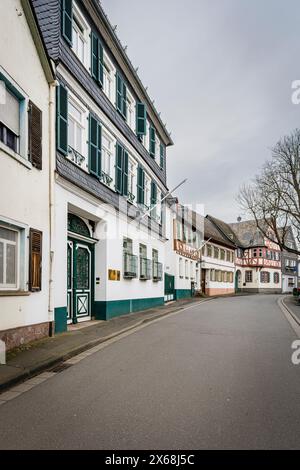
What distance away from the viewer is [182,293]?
32688mm

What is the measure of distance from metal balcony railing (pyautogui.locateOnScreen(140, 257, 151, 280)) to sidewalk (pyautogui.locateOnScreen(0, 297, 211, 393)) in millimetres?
6436

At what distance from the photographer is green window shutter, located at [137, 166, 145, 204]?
19312 millimetres

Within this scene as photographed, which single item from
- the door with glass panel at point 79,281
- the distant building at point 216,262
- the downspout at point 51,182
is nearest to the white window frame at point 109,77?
the downspout at point 51,182

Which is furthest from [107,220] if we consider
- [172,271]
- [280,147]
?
[280,147]

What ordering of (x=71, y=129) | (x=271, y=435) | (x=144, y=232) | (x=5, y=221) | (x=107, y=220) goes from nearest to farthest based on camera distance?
(x=271, y=435) → (x=5, y=221) → (x=71, y=129) → (x=107, y=220) → (x=144, y=232)

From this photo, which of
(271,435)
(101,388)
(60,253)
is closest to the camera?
(271,435)

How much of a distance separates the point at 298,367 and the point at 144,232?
13.2m

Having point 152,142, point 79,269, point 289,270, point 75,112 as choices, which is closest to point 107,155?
point 75,112

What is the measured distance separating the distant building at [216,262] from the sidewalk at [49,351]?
29534 mm

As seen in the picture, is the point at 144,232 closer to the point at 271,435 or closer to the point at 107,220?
the point at 107,220

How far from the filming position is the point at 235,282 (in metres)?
55.5

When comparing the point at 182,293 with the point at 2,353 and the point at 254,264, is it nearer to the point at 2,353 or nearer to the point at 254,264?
the point at 2,353

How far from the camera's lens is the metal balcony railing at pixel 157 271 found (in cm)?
2176

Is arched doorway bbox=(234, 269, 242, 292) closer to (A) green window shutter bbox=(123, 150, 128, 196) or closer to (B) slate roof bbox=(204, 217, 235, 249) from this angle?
(B) slate roof bbox=(204, 217, 235, 249)
